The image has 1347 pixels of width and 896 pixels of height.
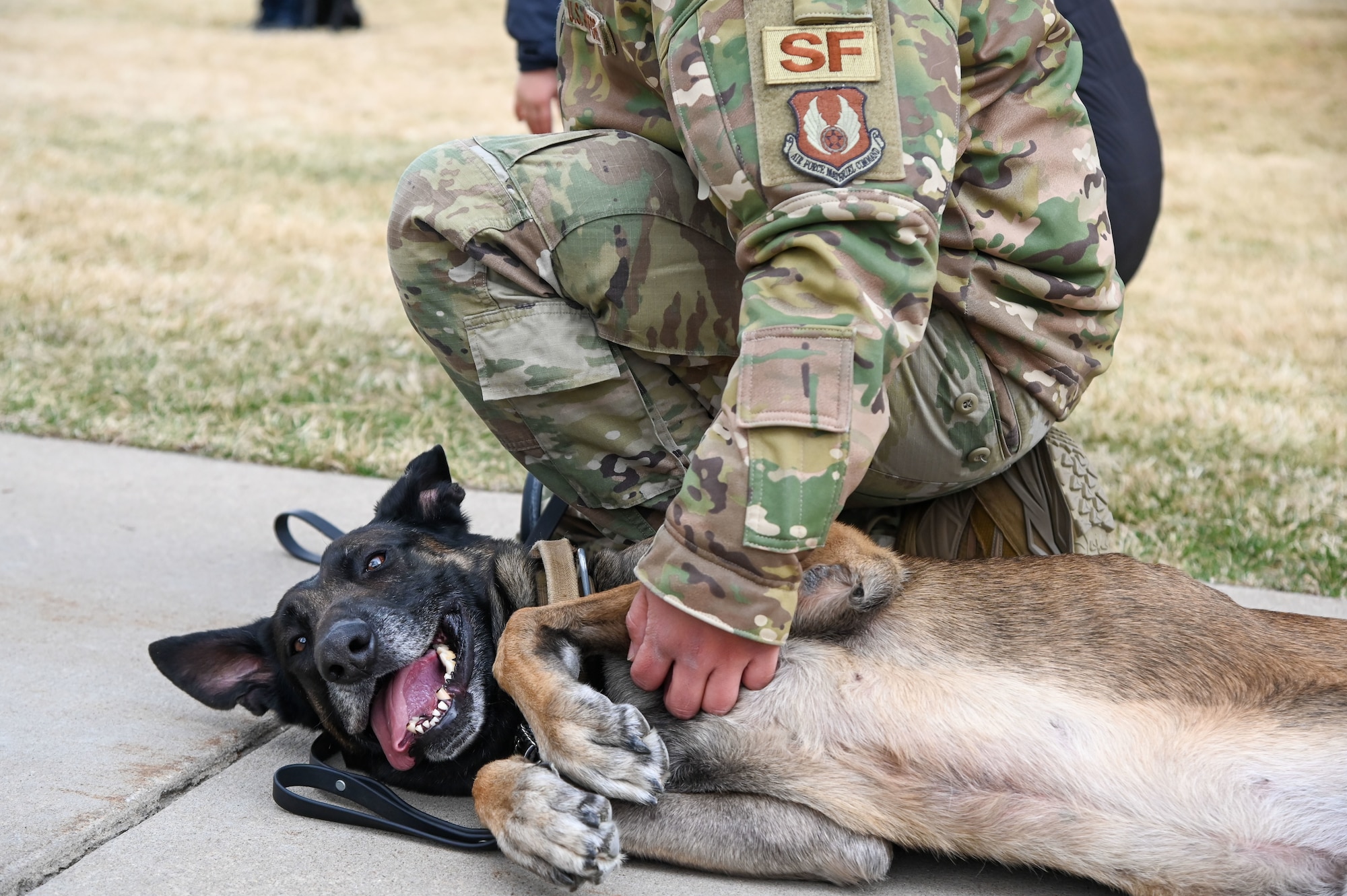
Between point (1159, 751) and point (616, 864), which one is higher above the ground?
point (1159, 751)

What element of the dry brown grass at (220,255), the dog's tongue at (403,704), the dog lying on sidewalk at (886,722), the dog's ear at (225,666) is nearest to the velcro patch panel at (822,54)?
the dog lying on sidewalk at (886,722)

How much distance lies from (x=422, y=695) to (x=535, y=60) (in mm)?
3362

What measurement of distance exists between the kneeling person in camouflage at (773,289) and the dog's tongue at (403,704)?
534 mm

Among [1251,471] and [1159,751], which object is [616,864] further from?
[1251,471]

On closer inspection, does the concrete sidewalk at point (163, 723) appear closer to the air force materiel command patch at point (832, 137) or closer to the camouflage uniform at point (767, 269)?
the camouflage uniform at point (767, 269)

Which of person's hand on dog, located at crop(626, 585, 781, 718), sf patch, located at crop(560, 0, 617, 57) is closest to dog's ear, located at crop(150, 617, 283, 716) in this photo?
person's hand on dog, located at crop(626, 585, 781, 718)

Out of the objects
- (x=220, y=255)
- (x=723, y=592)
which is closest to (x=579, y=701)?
(x=723, y=592)

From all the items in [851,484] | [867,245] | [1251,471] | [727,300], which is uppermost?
[867,245]

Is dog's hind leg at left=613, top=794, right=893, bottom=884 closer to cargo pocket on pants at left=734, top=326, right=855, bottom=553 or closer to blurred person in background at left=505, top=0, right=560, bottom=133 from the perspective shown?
cargo pocket on pants at left=734, top=326, right=855, bottom=553

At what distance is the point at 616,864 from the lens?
2.05 metres

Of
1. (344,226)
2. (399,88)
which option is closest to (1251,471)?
(344,226)

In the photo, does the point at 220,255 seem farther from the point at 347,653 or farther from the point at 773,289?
the point at 773,289

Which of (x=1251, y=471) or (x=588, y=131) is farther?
(x=1251, y=471)

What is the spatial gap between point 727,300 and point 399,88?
1480 centimetres
